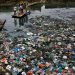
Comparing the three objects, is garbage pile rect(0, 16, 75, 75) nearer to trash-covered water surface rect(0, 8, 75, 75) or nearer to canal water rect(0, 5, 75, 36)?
trash-covered water surface rect(0, 8, 75, 75)

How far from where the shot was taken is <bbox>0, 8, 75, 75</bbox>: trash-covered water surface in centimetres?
1144

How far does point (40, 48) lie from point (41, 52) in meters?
0.65

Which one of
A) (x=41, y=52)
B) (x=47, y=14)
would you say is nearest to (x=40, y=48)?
(x=41, y=52)

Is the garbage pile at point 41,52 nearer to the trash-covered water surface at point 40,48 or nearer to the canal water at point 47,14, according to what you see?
the trash-covered water surface at point 40,48

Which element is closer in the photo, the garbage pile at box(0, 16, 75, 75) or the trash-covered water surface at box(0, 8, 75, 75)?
the garbage pile at box(0, 16, 75, 75)

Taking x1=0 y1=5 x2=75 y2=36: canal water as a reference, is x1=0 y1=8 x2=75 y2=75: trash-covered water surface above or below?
above

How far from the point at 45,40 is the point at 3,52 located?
3.18 metres

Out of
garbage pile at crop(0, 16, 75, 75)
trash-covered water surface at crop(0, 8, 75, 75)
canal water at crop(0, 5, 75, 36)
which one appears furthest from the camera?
canal water at crop(0, 5, 75, 36)

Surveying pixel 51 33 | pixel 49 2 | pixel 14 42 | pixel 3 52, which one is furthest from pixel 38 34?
pixel 49 2

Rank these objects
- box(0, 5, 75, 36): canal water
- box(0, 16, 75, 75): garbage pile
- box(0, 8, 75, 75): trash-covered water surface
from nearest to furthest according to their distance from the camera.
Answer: box(0, 16, 75, 75): garbage pile < box(0, 8, 75, 75): trash-covered water surface < box(0, 5, 75, 36): canal water

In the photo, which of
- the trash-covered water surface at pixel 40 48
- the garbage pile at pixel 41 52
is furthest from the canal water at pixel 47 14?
the garbage pile at pixel 41 52

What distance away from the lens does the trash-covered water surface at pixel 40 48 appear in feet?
37.5

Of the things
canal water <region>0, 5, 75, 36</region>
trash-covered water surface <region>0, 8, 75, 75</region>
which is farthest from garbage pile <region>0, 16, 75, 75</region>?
canal water <region>0, 5, 75, 36</region>

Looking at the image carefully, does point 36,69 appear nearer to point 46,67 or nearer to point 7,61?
point 46,67
